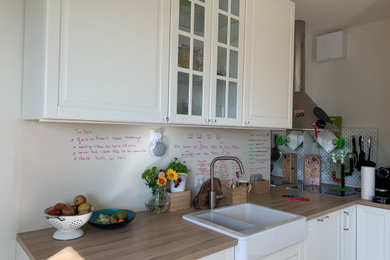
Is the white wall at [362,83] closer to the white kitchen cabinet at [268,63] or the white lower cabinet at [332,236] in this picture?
the white lower cabinet at [332,236]

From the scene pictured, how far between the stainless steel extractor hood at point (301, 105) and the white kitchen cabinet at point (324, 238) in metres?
0.75

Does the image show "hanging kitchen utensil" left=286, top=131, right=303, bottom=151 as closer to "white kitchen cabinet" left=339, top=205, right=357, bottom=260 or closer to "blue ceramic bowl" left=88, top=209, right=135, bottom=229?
"white kitchen cabinet" left=339, top=205, right=357, bottom=260

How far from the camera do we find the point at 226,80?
5.42 feet

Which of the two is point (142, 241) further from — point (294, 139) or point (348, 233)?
point (294, 139)

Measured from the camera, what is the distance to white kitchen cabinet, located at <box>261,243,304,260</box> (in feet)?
4.75

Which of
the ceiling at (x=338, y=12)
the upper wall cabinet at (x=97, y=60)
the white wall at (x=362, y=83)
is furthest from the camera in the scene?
the white wall at (x=362, y=83)

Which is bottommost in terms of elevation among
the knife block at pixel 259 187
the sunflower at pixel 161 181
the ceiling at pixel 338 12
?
the knife block at pixel 259 187

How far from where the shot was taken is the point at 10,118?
4.19ft

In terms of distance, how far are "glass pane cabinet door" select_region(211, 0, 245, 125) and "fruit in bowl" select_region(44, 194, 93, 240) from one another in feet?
2.76

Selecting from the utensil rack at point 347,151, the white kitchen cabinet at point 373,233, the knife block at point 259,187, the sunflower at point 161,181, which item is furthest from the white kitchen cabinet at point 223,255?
the utensil rack at point 347,151

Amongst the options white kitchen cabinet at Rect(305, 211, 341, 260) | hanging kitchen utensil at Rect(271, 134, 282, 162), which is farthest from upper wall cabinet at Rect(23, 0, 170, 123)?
hanging kitchen utensil at Rect(271, 134, 282, 162)

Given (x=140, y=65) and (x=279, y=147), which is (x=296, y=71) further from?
(x=140, y=65)

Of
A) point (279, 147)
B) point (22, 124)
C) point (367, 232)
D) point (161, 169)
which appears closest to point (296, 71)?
point (279, 147)

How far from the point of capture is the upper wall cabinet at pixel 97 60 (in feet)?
3.45
